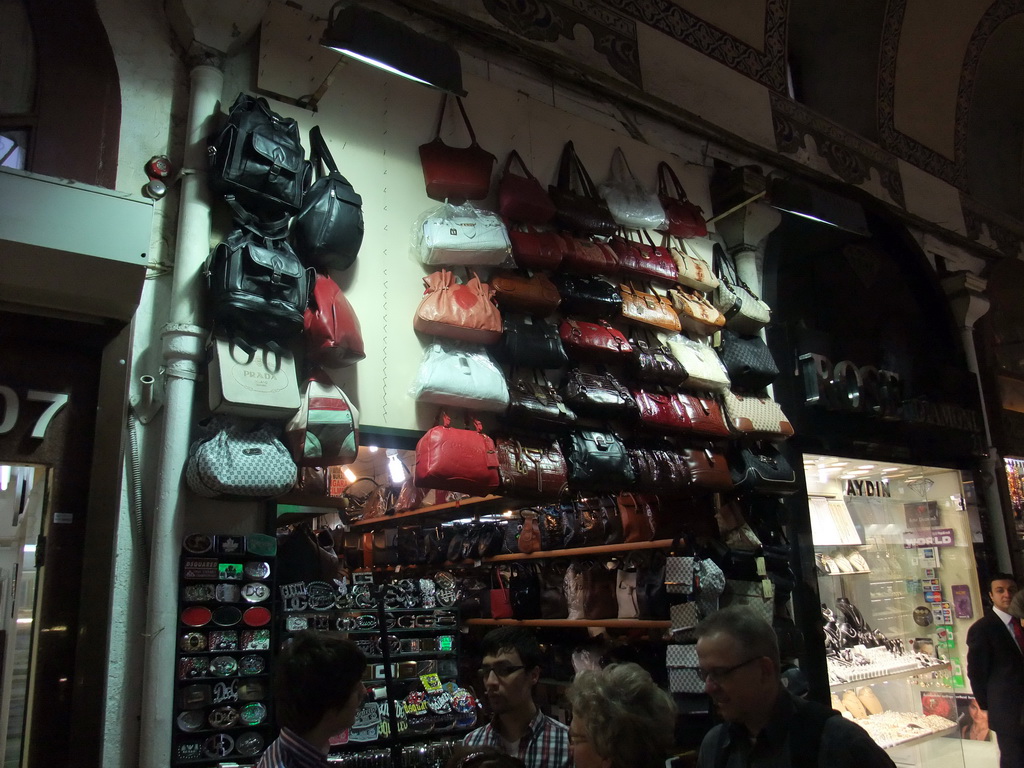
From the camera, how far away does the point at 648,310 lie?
4641mm

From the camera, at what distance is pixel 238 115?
3.34 metres

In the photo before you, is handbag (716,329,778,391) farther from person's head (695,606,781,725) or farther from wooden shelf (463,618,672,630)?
person's head (695,606,781,725)

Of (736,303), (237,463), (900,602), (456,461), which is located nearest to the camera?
(237,463)

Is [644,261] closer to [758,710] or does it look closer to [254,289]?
[254,289]

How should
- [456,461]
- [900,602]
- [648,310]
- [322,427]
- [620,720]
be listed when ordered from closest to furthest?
[620,720] < [322,427] < [456,461] < [648,310] < [900,602]

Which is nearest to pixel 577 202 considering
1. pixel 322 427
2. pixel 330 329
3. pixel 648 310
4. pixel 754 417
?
pixel 648 310

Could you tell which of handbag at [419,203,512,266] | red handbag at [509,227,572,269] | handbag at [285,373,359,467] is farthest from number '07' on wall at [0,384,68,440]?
red handbag at [509,227,572,269]

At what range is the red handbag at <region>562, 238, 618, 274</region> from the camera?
4359mm

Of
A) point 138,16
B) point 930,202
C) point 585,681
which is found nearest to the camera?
point 585,681

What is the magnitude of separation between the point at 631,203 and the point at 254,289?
2558 mm

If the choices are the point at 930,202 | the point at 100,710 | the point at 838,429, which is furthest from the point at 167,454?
the point at 930,202

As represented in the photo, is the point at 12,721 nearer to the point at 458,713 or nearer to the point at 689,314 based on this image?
the point at 458,713

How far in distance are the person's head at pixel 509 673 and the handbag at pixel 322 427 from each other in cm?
102

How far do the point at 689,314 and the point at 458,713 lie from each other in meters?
2.67
